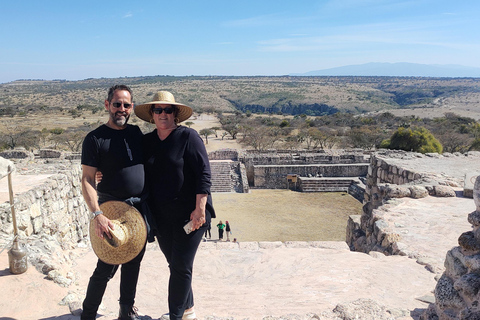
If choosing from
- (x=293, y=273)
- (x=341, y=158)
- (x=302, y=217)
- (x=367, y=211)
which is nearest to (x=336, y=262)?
(x=293, y=273)

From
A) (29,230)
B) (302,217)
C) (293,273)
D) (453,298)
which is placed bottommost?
(302,217)

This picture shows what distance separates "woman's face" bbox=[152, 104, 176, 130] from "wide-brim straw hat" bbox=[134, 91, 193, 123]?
0.04 meters

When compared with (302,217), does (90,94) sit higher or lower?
higher

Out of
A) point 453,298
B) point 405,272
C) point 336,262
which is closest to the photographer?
point 453,298

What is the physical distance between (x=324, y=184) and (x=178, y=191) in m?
18.0

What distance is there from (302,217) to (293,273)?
11.0 meters

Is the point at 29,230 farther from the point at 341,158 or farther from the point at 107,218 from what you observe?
the point at 341,158

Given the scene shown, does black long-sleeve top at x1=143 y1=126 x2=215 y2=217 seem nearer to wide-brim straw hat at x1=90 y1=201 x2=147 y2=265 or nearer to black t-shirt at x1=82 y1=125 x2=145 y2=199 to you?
black t-shirt at x1=82 y1=125 x2=145 y2=199

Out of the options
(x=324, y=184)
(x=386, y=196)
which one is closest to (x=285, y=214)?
(x=324, y=184)

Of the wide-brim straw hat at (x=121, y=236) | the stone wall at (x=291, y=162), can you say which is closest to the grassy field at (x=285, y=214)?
the stone wall at (x=291, y=162)

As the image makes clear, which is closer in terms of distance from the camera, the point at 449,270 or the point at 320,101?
the point at 449,270

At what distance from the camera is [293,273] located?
4461 millimetres

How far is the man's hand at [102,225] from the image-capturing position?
8.27 feet

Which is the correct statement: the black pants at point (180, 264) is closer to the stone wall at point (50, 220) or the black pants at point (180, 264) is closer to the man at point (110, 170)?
the man at point (110, 170)
